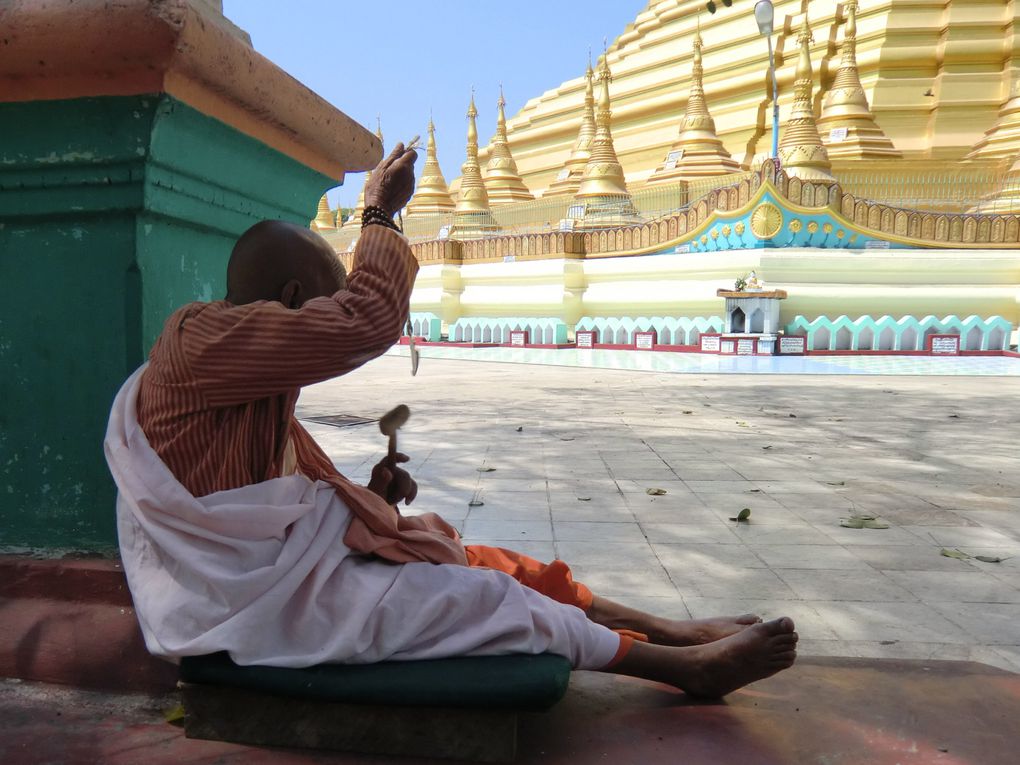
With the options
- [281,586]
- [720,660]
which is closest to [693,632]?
[720,660]

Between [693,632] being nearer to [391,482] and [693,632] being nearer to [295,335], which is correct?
[391,482]

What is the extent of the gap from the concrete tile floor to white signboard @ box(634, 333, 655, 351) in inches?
302

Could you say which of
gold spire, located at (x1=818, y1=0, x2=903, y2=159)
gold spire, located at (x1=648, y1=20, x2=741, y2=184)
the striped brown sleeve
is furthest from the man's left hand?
gold spire, located at (x1=818, y1=0, x2=903, y2=159)

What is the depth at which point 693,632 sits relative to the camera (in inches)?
80.8

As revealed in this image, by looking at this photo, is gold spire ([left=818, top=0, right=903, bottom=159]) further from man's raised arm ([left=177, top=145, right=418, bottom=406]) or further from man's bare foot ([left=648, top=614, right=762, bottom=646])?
man's raised arm ([left=177, top=145, right=418, bottom=406])

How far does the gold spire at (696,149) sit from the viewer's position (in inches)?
707

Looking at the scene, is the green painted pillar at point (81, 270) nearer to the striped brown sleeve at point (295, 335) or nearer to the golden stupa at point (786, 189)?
the striped brown sleeve at point (295, 335)

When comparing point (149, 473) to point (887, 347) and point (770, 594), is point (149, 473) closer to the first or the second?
point (770, 594)

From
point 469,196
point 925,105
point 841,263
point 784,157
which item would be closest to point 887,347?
point 841,263

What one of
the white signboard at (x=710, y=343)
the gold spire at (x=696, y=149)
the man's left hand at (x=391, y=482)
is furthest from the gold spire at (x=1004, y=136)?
the man's left hand at (x=391, y=482)

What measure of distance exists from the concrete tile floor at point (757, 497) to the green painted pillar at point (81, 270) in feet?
5.17

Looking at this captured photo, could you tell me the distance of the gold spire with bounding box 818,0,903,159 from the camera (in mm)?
16938

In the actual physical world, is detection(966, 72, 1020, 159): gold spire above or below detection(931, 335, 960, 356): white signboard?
above

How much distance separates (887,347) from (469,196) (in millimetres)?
11257
